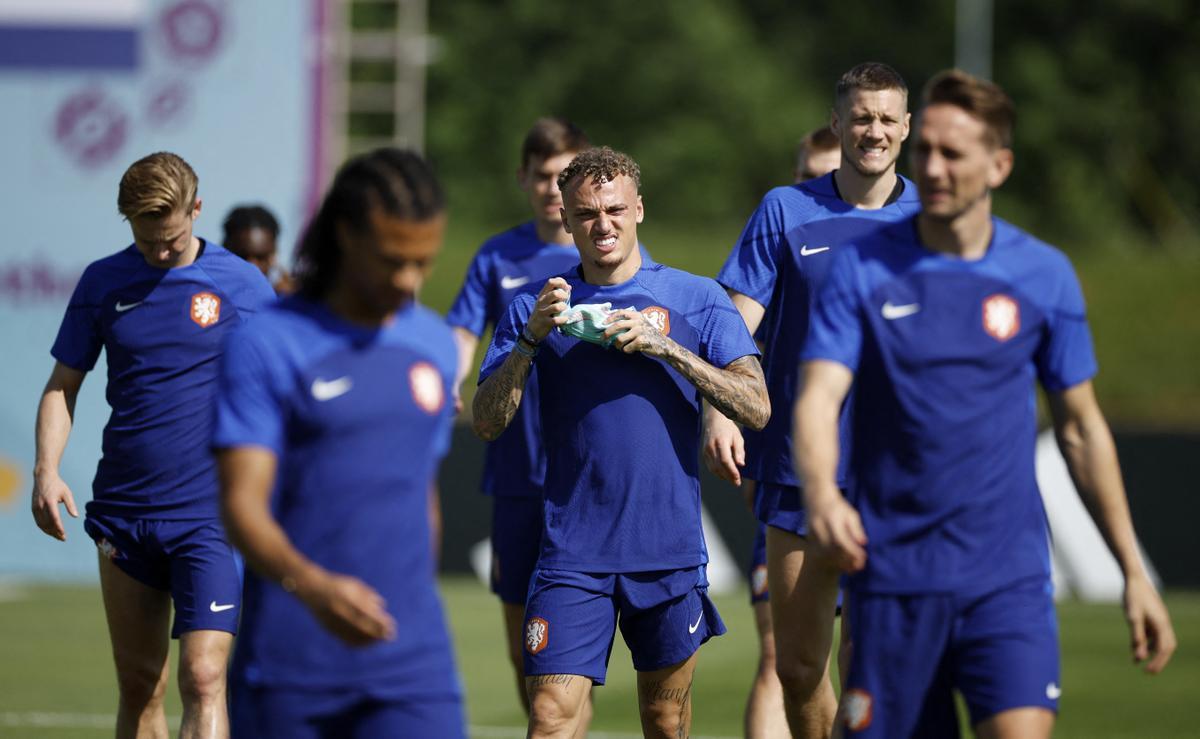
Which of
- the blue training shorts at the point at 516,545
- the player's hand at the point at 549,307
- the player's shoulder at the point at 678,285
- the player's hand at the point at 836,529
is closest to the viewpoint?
the player's hand at the point at 836,529

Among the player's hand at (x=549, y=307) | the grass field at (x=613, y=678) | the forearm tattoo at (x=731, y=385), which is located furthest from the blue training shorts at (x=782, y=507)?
the grass field at (x=613, y=678)

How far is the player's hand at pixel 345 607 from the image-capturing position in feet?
13.6

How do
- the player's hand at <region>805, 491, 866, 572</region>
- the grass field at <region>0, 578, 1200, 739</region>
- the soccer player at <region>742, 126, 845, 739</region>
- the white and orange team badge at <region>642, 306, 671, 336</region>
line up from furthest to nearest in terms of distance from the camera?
1. the grass field at <region>0, 578, 1200, 739</region>
2. the soccer player at <region>742, 126, 845, 739</region>
3. the white and orange team badge at <region>642, 306, 671, 336</region>
4. the player's hand at <region>805, 491, 866, 572</region>

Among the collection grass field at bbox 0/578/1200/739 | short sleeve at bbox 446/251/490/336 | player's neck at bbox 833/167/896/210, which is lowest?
grass field at bbox 0/578/1200/739

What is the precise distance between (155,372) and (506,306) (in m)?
2.14

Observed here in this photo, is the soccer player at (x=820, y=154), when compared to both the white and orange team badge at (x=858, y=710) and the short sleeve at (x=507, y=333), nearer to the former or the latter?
the short sleeve at (x=507, y=333)

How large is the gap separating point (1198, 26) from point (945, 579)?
39692 mm

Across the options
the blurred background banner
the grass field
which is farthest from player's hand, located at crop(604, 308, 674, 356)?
the blurred background banner

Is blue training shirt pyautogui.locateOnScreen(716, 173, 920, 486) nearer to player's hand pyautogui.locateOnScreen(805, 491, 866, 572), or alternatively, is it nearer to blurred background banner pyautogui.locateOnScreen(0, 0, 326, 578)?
player's hand pyautogui.locateOnScreen(805, 491, 866, 572)

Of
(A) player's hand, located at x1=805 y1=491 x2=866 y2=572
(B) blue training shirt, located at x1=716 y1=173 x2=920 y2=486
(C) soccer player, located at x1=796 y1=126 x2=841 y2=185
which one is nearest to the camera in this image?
(A) player's hand, located at x1=805 y1=491 x2=866 y2=572

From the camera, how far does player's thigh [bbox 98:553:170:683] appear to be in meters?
6.92

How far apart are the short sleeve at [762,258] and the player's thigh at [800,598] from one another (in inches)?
37.8

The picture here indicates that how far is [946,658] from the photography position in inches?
194

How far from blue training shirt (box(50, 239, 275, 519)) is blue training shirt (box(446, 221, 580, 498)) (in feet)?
6.18
